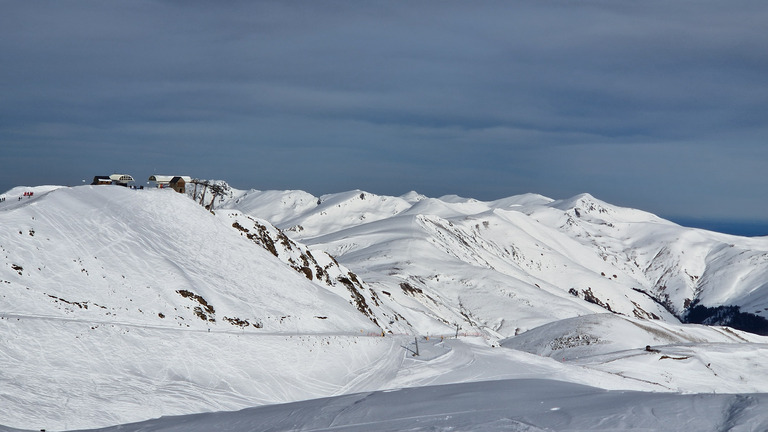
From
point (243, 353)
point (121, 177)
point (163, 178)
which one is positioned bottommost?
point (243, 353)

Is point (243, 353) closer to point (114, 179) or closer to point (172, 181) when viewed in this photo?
point (114, 179)

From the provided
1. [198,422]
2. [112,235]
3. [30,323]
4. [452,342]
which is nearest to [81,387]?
[30,323]

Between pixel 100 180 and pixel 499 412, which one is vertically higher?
pixel 100 180

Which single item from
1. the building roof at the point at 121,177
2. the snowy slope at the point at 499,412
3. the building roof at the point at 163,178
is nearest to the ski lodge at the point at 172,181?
the building roof at the point at 163,178

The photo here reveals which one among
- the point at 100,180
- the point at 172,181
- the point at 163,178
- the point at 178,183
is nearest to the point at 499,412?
the point at 100,180

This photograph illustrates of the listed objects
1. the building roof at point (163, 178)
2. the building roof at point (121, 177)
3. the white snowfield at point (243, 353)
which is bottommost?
the white snowfield at point (243, 353)

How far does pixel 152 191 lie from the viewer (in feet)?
234

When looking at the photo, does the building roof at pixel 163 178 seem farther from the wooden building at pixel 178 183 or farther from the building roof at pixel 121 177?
the building roof at pixel 121 177

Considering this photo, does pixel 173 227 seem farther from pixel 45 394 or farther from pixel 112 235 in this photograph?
pixel 45 394

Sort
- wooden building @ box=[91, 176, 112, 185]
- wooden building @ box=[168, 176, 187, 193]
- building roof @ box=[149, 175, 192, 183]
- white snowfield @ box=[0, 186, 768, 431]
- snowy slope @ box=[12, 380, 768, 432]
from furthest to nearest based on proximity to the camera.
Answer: building roof @ box=[149, 175, 192, 183] → wooden building @ box=[168, 176, 187, 193] → wooden building @ box=[91, 176, 112, 185] → white snowfield @ box=[0, 186, 768, 431] → snowy slope @ box=[12, 380, 768, 432]

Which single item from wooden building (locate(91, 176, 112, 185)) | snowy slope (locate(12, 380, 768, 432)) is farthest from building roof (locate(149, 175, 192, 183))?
snowy slope (locate(12, 380, 768, 432))

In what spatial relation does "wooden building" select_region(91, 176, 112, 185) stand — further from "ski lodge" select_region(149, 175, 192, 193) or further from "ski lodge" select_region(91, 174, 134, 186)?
"ski lodge" select_region(149, 175, 192, 193)

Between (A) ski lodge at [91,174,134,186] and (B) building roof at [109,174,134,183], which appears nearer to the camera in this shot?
(A) ski lodge at [91,174,134,186]

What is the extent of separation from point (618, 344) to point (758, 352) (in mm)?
15858
